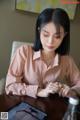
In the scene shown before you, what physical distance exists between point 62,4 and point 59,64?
2.69 feet

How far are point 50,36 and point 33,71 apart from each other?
264mm

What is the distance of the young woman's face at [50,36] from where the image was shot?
4.23 feet

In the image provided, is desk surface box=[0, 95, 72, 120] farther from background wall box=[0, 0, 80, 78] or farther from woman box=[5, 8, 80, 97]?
background wall box=[0, 0, 80, 78]

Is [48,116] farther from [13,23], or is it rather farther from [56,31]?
[13,23]

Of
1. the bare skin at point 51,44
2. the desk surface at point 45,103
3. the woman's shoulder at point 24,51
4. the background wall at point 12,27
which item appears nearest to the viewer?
the desk surface at point 45,103

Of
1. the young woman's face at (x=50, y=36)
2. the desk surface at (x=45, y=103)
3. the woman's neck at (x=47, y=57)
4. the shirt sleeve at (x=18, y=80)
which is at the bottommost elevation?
the desk surface at (x=45, y=103)

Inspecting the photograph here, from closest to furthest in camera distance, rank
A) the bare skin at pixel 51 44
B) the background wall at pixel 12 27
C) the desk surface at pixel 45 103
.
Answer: the desk surface at pixel 45 103
the bare skin at pixel 51 44
the background wall at pixel 12 27

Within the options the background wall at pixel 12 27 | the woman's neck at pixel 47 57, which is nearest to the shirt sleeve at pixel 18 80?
the woman's neck at pixel 47 57

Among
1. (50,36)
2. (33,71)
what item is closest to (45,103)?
(33,71)

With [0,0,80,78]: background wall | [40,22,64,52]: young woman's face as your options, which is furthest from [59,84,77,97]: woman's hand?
[0,0,80,78]: background wall

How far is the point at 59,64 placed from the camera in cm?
145

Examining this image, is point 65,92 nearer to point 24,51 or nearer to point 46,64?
point 46,64

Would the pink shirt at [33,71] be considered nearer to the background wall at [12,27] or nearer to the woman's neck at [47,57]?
the woman's neck at [47,57]

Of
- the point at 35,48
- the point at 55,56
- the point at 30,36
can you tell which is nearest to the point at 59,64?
the point at 55,56
